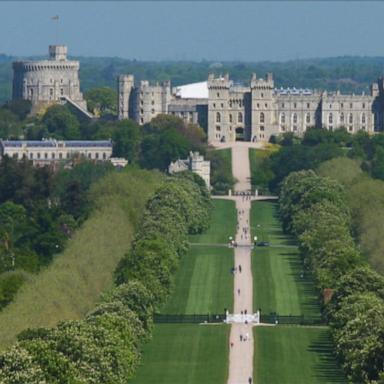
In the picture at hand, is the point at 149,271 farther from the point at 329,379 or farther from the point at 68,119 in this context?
the point at 68,119

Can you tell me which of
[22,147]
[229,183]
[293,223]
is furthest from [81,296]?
[22,147]

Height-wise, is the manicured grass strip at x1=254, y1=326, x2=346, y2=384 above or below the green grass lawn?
above

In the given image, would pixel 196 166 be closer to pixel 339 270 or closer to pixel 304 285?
pixel 304 285

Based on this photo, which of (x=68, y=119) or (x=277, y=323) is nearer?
(x=277, y=323)

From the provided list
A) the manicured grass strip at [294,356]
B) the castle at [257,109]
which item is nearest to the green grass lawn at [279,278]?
the manicured grass strip at [294,356]

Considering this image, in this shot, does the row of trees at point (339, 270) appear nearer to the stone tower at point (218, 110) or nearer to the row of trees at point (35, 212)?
the row of trees at point (35, 212)

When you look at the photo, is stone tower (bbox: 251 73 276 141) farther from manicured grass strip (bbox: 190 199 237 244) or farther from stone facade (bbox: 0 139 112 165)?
manicured grass strip (bbox: 190 199 237 244)

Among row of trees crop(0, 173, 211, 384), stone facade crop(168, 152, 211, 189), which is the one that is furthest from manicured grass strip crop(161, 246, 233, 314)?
stone facade crop(168, 152, 211, 189)
